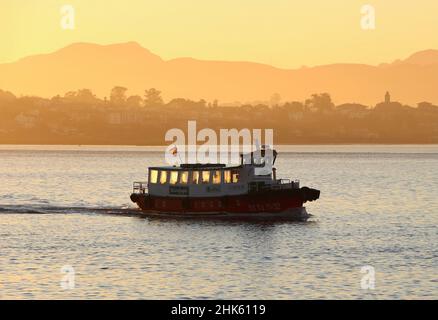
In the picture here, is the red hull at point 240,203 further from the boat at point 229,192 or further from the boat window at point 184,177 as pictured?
the boat window at point 184,177

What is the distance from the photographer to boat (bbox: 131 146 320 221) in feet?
274

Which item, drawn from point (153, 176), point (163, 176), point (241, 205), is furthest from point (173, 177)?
point (241, 205)

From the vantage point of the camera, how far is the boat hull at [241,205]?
274 ft

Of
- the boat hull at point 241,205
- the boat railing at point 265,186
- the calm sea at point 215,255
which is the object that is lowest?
the calm sea at point 215,255

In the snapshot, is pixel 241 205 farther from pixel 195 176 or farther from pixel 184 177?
pixel 184 177

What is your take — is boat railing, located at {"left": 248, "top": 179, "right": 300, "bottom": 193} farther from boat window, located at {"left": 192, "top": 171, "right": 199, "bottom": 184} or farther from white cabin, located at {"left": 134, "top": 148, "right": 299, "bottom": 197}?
boat window, located at {"left": 192, "top": 171, "right": 199, "bottom": 184}

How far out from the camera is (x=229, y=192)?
84062mm

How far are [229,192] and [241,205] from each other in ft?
5.57

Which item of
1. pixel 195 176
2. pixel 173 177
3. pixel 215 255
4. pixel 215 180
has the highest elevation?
pixel 195 176

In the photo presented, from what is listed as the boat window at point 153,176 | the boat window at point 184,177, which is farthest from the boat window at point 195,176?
the boat window at point 153,176

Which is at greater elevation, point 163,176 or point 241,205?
point 163,176

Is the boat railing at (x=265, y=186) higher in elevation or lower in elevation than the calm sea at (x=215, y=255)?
higher

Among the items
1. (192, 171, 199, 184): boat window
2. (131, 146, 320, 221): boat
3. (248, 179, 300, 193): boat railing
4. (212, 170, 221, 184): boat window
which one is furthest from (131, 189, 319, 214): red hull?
(192, 171, 199, 184): boat window
